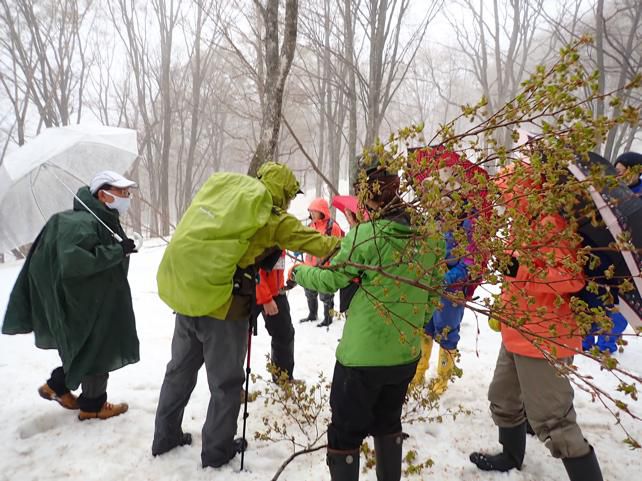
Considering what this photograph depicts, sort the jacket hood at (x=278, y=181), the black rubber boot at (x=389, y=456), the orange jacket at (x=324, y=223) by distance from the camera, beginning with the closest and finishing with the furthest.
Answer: the black rubber boot at (x=389, y=456) < the jacket hood at (x=278, y=181) < the orange jacket at (x=324, y=223)

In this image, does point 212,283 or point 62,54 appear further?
point 62,54

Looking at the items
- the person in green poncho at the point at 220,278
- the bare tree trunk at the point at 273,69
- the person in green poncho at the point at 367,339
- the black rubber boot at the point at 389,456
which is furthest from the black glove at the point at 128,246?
the black rubber boot at the point at 389,456

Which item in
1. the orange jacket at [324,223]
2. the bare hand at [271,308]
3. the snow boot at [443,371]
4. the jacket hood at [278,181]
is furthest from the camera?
the orange jacket at [324,223]

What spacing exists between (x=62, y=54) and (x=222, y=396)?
54.7 ft

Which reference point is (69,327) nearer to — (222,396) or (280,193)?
(222,396)

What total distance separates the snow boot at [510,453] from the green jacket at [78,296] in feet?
9.66

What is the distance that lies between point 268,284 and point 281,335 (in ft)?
2.08

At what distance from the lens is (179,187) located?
24.1 metres

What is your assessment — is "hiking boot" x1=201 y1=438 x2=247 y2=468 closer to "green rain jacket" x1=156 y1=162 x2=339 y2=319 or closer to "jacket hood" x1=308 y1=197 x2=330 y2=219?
"green rain jacket" x1=156 y1=162 x2=339 y2=319

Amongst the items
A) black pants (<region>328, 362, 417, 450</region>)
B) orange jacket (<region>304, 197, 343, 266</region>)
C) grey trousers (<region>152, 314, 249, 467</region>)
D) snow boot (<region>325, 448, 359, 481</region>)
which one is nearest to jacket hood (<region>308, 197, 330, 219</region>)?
orange jacket (<region>304, 197, 343, 266</region>)

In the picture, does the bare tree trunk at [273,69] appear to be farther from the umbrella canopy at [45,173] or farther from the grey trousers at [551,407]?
the grey trousers at [551,407]

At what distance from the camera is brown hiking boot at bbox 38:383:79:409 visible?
10.6 feet

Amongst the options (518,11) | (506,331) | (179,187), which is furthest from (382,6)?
(179,187)

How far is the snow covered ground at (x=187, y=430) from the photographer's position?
255 cm
